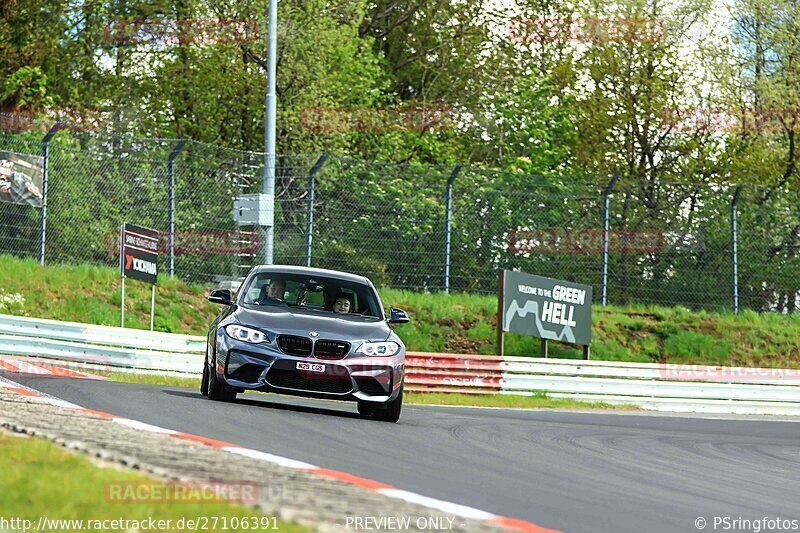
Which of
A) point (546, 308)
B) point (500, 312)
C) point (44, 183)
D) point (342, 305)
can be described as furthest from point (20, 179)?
point (342, 305)

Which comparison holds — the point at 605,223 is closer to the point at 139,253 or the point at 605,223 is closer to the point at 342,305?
the point at 139,253

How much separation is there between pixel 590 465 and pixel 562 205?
18.9m

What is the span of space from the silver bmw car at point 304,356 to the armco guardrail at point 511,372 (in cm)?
716

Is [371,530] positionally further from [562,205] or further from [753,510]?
[562,205]

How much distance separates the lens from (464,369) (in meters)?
24.3

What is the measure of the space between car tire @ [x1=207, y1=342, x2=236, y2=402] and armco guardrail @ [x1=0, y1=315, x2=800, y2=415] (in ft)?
23.6

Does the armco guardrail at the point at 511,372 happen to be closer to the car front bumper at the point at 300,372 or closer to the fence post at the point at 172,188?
the fence post at the point at 172,188

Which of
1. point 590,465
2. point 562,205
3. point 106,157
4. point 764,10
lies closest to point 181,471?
point 590,465

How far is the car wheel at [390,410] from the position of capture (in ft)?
47.7

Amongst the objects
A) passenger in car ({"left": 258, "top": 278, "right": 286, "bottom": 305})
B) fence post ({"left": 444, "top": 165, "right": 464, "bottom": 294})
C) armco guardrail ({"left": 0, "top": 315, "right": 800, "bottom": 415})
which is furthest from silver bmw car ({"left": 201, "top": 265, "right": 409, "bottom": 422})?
fence post ({"left": 444, "top": 165, "right": 464, "bottom": 294})

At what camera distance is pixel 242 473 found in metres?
7.28

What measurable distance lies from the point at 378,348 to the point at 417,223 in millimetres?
14618

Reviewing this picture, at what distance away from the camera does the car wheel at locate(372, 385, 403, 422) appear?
14547mm

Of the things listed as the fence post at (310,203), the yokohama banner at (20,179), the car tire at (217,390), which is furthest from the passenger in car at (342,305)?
the fence post at (310,203)
